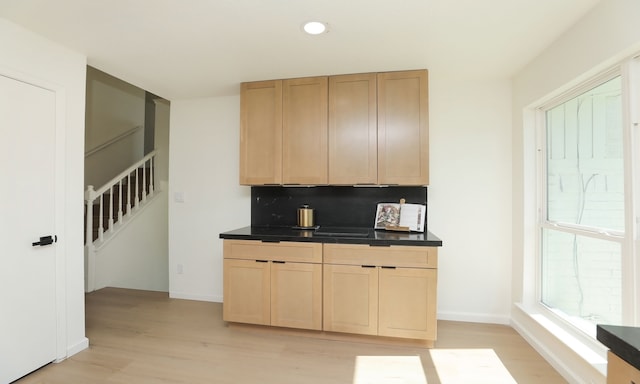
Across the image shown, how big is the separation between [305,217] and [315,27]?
70.2 inches

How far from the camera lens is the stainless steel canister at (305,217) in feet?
10.5

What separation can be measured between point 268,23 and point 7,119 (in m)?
1.80

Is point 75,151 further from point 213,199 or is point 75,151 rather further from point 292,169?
point 292,169

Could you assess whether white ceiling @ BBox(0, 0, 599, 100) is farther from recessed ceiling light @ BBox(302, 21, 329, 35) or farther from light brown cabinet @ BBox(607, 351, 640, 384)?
light brown cabinet @ BBox(607, 351, 640, 384)

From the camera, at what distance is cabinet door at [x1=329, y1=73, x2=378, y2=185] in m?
2.86

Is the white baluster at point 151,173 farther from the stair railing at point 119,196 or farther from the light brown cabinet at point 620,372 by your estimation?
the light brown cabinet at point 620,372

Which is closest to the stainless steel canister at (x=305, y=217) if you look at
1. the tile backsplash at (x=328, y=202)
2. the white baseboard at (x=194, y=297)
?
the tile backsplash at (x=328, y=202)

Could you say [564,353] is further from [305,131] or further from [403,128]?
[305,131]

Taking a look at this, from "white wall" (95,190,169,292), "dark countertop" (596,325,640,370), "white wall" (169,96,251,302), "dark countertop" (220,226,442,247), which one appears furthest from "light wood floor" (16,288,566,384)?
"dark countertop" (596,325,640,370)

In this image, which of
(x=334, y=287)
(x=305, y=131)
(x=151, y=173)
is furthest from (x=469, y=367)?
(x=151, y=173)

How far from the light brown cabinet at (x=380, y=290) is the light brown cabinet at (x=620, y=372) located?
163cm

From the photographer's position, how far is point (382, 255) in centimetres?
258

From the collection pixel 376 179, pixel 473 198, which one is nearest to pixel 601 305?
pixel 473 198

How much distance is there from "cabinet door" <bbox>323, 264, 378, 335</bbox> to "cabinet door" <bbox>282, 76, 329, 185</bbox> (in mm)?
890
